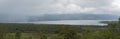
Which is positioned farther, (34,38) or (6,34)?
(6,34)

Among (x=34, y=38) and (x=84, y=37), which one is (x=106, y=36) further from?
(x=34, y=38)

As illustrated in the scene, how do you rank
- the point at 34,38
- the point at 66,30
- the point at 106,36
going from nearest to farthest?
the point at 34,38, the point at 106,36, the point at 66,30

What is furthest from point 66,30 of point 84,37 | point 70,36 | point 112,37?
point 112,37

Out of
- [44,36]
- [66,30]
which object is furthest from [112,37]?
[44,36]

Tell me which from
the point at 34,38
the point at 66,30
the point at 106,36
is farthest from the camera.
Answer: the point at 66,30

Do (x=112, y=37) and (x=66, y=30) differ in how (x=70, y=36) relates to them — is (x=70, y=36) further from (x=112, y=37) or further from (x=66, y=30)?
(x=112, y=37)

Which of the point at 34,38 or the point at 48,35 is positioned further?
the point at 48,35

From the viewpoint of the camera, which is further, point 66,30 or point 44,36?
point 66,30

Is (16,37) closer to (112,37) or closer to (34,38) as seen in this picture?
(34,38)

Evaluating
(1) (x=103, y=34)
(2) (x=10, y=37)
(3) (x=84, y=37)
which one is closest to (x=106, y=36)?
(1) (x=103, y=34)
